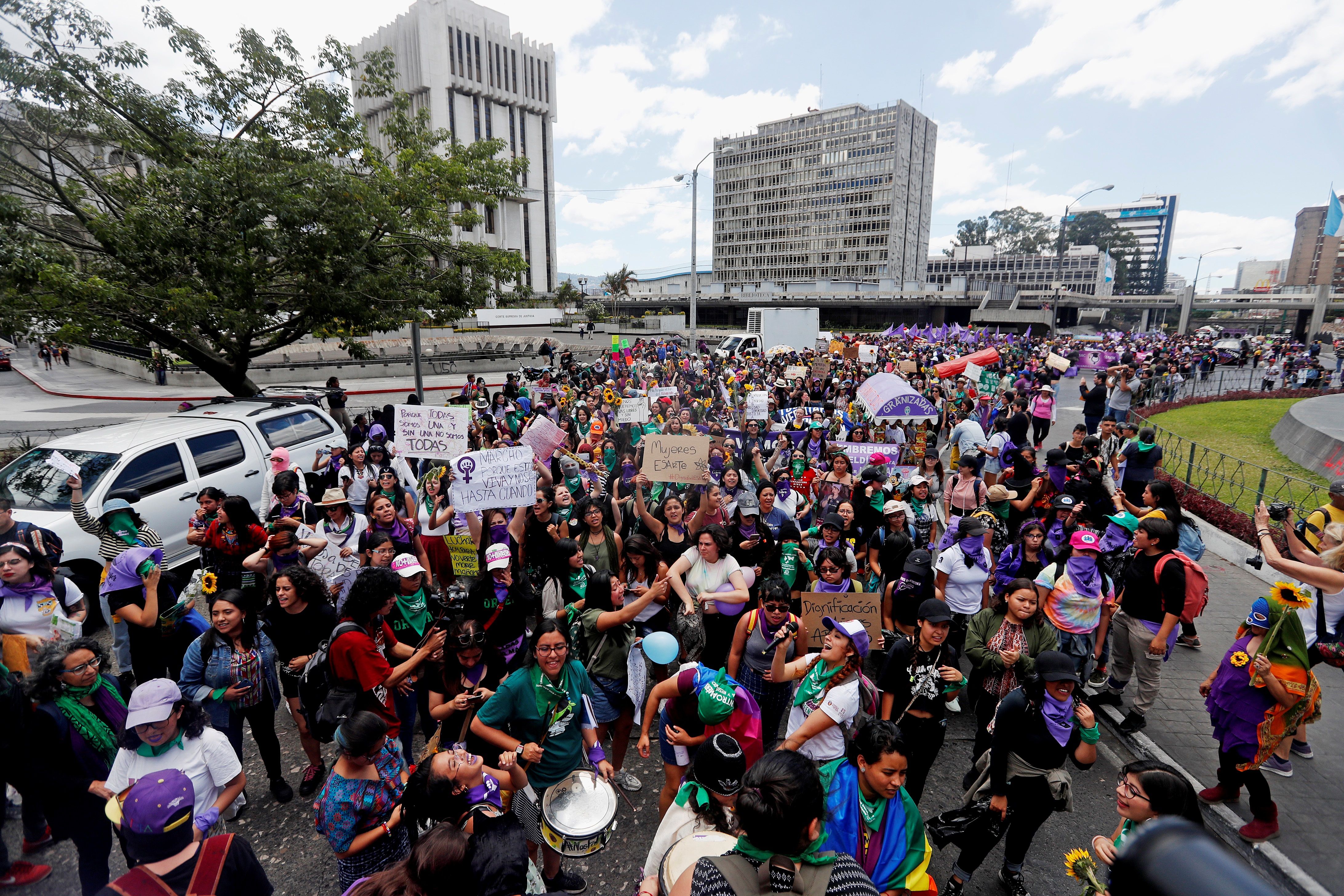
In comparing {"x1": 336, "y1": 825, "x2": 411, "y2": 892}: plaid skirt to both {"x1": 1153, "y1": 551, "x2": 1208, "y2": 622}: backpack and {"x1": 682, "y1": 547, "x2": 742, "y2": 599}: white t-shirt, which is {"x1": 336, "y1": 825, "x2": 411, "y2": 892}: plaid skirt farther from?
{"x1": 1153, "y1": 551, "x2": 1208, "y2": 622}: backpack

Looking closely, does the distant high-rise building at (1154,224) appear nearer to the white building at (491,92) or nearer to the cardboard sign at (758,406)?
the white building at (491,92)

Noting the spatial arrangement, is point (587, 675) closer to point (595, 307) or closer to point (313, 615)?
point (313, 615)

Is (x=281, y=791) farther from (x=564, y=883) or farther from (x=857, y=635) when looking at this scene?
(x=857, y=635)

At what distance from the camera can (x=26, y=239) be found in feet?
31.7

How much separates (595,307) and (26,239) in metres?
55.6

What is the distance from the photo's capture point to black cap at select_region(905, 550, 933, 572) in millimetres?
5125

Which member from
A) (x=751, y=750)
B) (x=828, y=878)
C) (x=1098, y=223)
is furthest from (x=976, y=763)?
(x=1098, y=223)

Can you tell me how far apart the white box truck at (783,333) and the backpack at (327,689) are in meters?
27.2

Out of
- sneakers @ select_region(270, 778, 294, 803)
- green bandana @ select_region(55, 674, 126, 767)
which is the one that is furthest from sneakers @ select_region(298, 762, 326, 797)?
green bandana @ select_region(55, 674, 126, 767)

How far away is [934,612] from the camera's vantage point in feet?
12.7

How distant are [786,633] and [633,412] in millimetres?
7369

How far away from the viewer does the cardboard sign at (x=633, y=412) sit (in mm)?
11023

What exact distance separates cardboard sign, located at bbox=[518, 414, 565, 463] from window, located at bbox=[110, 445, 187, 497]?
13.1 feet

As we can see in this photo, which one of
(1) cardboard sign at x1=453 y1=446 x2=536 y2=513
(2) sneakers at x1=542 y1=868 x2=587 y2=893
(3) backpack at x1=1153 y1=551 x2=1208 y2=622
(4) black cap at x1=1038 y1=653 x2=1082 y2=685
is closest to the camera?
(4) black cap at x1=1038 y1=653 x2=1082 y2=685
